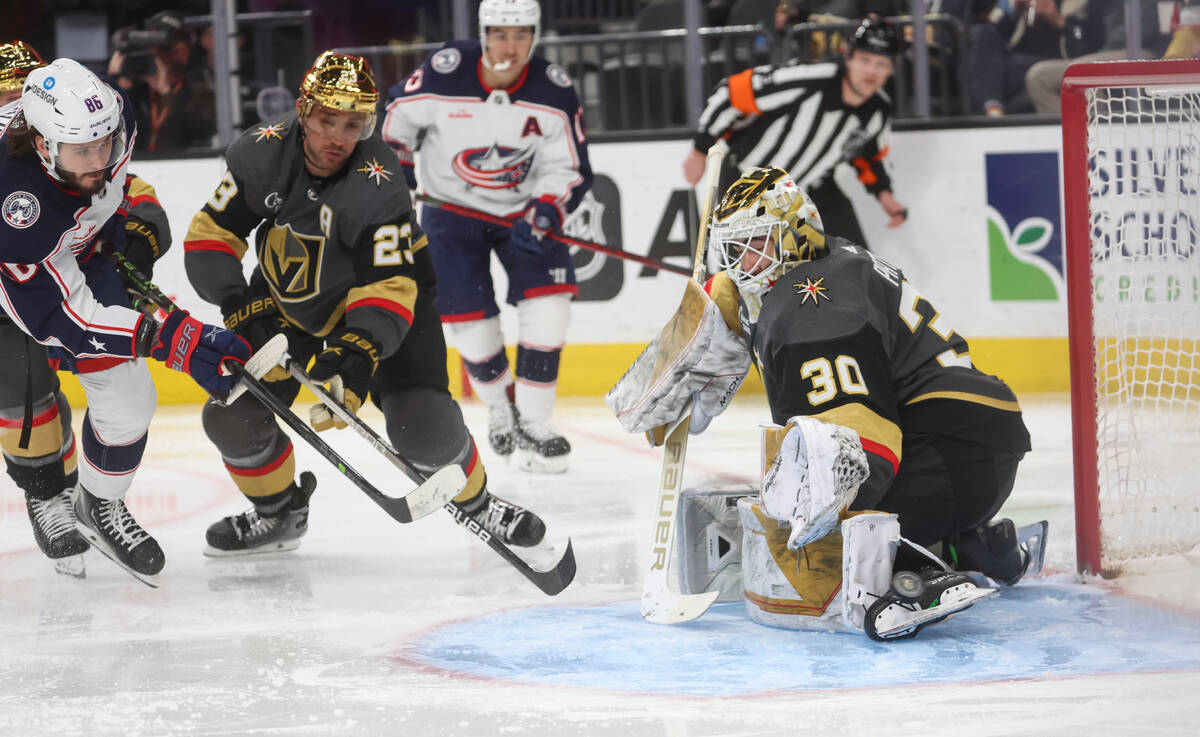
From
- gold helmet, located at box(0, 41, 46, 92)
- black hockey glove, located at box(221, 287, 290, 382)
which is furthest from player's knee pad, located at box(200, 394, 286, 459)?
gold helmet, located at box(0, 41, 46, 92)

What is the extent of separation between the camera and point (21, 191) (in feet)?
8.68

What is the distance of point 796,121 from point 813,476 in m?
2.94

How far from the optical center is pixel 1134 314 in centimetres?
303

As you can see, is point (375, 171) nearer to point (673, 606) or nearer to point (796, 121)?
A: point (673, 606)

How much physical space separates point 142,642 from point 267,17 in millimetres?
3633

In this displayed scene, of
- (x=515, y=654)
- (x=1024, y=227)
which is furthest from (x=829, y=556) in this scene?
(x=1024, y=227)

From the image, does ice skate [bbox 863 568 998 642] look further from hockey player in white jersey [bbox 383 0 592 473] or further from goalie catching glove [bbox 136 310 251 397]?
hockey player in white jersey [bbox 383 0 592 473]

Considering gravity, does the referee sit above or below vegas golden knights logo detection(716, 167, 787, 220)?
Answer: above

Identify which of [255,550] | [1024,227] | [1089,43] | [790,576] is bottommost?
[255,550]

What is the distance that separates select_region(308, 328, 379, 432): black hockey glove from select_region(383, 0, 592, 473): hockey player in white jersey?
1.54m

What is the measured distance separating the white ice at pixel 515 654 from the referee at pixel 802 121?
72.4 inches

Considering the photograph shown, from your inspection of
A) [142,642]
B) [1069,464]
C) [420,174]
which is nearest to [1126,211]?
[1069,464]

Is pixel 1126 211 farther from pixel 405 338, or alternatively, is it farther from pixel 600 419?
pixel 600 419

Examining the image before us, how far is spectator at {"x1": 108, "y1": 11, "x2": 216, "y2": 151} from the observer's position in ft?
18.7
